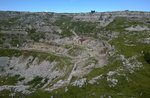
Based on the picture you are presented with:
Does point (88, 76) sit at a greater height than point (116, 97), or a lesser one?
greater

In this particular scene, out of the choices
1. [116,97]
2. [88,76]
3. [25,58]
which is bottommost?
[116,97]

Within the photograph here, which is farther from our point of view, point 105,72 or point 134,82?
point 105,72

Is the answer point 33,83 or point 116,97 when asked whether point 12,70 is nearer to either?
point 33,83

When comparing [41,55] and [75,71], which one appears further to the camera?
[41,55]

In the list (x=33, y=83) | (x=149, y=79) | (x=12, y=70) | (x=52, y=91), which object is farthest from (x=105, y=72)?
(x=12, y=70)

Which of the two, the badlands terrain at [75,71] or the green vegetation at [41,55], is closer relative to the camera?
the badlands terrain at [75,71]

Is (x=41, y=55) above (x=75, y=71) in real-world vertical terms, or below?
above

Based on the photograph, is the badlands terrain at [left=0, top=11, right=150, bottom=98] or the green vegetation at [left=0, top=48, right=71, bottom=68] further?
the green vegetation at [left=0, top=48, right=71, bottom=68]

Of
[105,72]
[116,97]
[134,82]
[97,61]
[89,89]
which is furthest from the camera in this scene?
[97,61]

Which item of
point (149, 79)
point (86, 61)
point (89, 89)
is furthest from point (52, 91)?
point (86, 61)

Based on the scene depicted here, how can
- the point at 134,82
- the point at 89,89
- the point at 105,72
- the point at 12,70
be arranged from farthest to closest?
the point at 12,70
the point at 105,72
the point at 134,82
the point at 89,89
